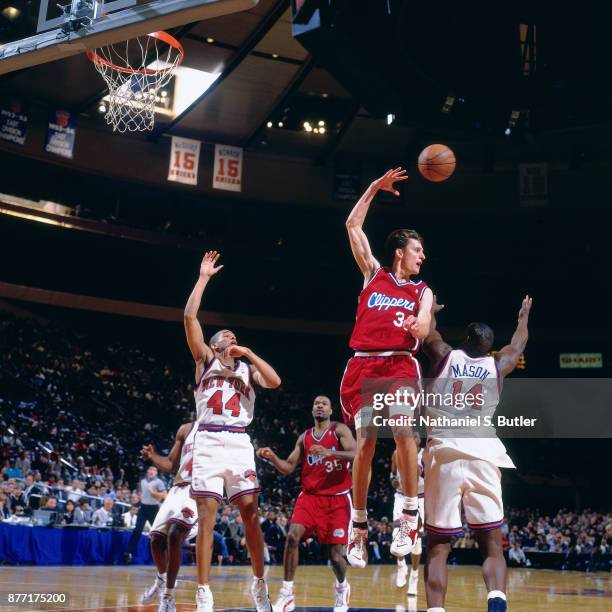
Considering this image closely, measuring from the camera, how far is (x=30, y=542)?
14.2 m

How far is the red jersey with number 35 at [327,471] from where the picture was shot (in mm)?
9047

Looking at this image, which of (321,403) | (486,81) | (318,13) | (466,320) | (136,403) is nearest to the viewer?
(321,403)

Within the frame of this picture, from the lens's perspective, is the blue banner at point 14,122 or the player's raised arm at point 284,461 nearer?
the player's raised arm at point 284,461

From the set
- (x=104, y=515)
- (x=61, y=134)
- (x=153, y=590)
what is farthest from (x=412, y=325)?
(x=61, y=134)

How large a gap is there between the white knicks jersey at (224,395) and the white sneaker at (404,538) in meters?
1.76

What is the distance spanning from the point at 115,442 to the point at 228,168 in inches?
411

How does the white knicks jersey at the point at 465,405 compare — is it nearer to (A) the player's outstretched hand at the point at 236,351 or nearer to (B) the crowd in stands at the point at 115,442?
(A) the player's outstretched hand at the point at 236,351

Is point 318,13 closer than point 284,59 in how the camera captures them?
Yes

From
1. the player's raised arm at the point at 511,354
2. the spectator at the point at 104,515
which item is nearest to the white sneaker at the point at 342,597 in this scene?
the player's raised arm at the point at 511,354

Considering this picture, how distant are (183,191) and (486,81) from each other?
11.7 metres

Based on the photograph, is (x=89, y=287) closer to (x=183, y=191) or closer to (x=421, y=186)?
(x=183, y=191)

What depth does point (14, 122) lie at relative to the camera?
2320 cm

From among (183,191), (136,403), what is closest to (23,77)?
(183,191)

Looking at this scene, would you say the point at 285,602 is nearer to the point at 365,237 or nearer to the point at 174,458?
the point at 174,458
